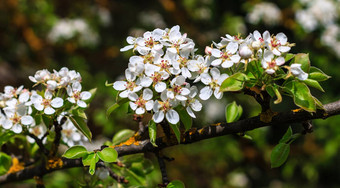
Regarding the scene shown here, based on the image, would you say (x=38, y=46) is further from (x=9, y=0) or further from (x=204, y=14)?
(x=204, y=14)

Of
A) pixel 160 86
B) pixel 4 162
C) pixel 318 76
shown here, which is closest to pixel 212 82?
pixel 160 86

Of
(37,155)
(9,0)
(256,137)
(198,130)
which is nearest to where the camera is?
(198,130)

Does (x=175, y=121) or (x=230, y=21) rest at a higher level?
(x=230, y=21)

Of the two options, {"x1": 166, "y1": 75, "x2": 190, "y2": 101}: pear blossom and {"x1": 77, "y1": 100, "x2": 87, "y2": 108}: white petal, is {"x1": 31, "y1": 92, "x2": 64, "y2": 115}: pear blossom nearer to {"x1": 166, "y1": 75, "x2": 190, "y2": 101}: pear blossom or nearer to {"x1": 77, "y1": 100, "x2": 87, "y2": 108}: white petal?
{"x1": 77, "y1": 100, "x2": 87, "y2": 108}: white petal

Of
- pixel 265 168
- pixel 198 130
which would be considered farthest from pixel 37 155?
pixel 265 168

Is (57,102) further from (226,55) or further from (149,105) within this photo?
(226,55)

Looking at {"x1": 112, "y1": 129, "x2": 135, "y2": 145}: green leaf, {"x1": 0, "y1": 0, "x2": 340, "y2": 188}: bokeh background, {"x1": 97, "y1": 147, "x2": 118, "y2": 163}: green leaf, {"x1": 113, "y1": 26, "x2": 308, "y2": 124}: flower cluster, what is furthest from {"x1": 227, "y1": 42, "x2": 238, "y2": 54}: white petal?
{"x1": 0, "y1": 0, "x2": 340, "y2": 188}: bokeh background
